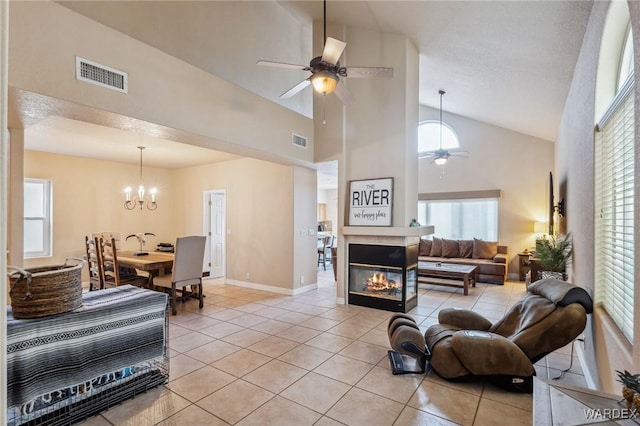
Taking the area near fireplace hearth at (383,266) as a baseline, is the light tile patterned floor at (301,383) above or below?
below

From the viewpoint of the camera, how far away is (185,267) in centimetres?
498

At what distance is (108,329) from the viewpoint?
2.33 metres

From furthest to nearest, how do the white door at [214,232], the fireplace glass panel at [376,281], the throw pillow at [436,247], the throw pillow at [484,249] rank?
the throw pillow at [436,247], the white door at [214,232], the throw pillow at [484,249], the fireplace glass panel at [376,281]

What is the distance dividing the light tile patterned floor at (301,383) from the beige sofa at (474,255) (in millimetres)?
2616

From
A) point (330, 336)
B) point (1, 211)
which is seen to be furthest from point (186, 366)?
point (1, 211)

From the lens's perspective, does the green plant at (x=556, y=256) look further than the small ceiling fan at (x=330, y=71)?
Yes

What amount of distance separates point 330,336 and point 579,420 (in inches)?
117

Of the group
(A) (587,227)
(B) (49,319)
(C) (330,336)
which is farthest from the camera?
(C) (330,336)

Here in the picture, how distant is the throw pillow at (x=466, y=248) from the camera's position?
25.8 feet

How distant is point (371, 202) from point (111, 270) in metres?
4.82

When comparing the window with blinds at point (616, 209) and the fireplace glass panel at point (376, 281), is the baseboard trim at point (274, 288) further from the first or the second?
the window with blinds at point (616, 209)

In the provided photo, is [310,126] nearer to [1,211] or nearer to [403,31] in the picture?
[403,31]

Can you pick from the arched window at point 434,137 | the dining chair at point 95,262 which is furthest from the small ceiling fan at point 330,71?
the arched window at point 434,137

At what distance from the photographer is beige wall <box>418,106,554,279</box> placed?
24.2 ft
